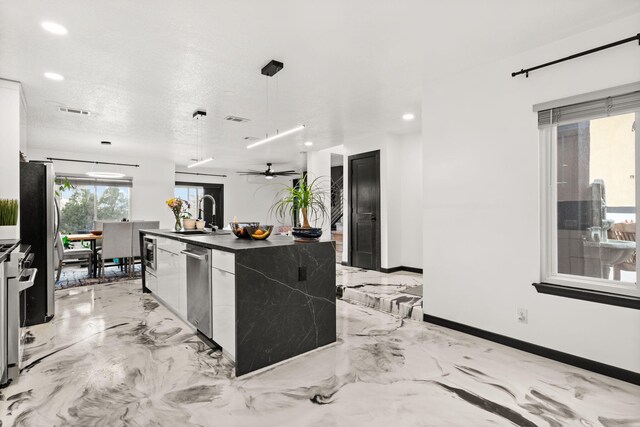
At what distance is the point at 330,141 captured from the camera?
6238 millimetres

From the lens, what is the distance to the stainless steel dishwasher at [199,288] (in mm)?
2713

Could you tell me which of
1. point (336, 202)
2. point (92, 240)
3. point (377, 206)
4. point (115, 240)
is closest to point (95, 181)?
point (92, 240)

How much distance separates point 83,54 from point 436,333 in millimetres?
4005

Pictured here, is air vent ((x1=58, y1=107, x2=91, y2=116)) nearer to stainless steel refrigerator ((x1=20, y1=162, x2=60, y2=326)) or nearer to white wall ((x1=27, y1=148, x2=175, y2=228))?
stainless steel refrigerator ((x1=20, y1=162, x2=60, y2=326))

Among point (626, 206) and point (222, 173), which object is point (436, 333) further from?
point (222, 173)

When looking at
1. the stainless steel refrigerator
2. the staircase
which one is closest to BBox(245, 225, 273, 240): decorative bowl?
the stainless steel refrigerator

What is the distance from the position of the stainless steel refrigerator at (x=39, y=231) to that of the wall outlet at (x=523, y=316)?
180 inches

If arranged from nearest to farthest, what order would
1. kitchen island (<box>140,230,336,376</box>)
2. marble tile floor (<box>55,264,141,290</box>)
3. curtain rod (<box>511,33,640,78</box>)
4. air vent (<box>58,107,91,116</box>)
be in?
curtain rod (<box>511,33,640,78</box>)
kitchen island (<box>140,230,336,376</box>)
air vent (<box>58,107,91,116</box>)
marble tile floor (<box>55,264,141,290</box>)

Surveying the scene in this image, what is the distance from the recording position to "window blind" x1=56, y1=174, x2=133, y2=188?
23.9 feet

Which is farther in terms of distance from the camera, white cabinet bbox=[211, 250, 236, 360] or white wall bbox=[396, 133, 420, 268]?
white wall bbox=[396, 133, 420, 268]

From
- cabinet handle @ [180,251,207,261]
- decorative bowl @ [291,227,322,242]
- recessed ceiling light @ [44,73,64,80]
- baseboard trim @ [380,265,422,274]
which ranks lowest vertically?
baseboard trim @ [380,265,422,274]

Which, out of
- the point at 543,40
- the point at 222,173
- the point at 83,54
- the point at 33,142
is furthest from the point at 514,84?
the point at 222,173

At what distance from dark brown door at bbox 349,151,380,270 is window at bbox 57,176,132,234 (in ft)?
18.1

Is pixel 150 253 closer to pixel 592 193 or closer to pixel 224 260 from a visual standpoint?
pixel 224 260
